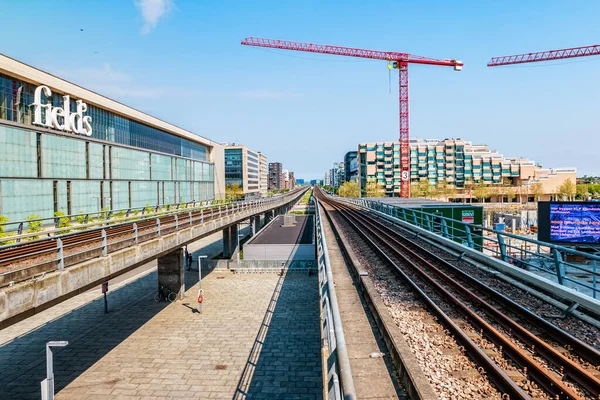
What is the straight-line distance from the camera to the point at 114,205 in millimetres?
48594

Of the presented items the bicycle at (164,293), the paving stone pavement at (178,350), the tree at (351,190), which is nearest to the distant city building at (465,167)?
the tree at (351,190)

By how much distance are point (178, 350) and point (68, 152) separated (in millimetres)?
32192

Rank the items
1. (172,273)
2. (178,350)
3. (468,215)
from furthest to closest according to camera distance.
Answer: (172,273)
(468,215)
(178,350)

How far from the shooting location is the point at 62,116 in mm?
41844

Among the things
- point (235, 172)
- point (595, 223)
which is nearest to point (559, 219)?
point (595, 223)

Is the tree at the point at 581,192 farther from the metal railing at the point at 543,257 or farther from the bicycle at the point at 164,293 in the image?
the bicycle at the point at 164,293

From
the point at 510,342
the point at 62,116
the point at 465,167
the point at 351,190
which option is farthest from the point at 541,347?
the point at 465,167

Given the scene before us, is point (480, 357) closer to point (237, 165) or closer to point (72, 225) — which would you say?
point (72, 225)

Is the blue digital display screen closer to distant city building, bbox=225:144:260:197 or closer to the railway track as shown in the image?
the railway track

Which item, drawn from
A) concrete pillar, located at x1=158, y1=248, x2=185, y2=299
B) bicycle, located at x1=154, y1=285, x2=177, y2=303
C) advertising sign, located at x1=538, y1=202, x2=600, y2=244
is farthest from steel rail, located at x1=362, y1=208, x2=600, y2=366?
bicycle, located at x1=154, y1=285, x2=177, y2=303

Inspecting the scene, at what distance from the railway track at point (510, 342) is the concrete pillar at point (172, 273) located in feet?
65.3

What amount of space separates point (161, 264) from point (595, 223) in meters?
27.9

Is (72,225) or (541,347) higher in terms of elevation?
(72,225)

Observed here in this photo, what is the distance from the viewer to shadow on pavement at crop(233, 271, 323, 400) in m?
14.6
